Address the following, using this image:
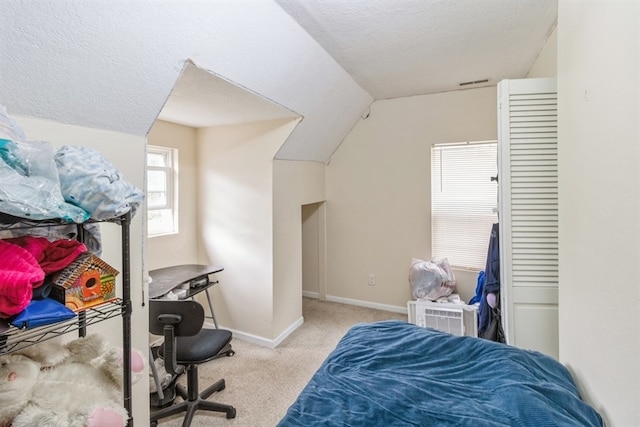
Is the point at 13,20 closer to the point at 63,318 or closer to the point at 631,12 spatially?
the point at 63,318

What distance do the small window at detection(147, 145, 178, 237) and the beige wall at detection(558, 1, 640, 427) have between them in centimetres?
306

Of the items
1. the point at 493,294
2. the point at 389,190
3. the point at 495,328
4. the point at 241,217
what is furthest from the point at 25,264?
the point at 389,190

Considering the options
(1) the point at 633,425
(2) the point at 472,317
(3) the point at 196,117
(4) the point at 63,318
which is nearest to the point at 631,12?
(1) the point at 633,425

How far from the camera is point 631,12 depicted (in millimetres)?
793

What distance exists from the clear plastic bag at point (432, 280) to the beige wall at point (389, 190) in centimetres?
25

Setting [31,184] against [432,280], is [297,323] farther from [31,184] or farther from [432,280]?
[31,184]

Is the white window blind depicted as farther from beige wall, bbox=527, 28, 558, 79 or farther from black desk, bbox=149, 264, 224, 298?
black desk, bbox=149, 264, 224, 298

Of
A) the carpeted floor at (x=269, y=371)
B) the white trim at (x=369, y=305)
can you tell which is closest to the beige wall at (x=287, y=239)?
the carpeted floor at (x=269, y=371)

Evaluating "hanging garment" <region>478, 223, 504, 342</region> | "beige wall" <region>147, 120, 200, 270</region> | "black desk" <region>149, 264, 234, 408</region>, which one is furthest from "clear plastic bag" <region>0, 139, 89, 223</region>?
"hanging garment" <region>478, 223, 504, 342</region>

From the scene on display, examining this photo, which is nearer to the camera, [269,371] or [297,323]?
[269,371]

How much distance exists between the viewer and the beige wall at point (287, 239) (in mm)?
2939

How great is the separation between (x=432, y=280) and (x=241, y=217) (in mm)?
2032

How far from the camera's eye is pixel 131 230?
162cm

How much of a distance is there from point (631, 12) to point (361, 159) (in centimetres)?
298
